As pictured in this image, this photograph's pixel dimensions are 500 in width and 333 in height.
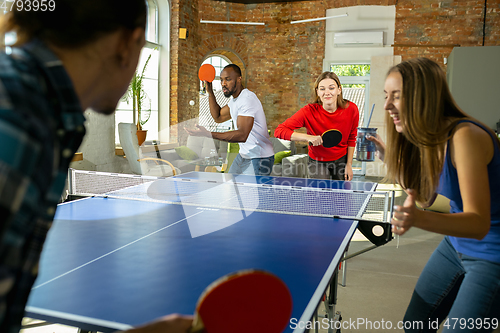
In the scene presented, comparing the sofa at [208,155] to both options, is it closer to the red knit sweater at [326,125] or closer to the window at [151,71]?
the window at [151,71]

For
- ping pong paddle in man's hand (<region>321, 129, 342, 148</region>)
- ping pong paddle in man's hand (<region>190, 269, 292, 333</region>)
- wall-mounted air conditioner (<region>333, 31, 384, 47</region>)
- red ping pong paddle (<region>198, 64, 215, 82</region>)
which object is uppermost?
wall-mounted air conditioner (<region>333, 31, 384, 47</region>)

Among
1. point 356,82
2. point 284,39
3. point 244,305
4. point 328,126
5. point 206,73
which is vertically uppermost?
point 284,39

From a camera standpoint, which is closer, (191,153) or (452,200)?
(452,200)

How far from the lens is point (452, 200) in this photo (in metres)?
1.43

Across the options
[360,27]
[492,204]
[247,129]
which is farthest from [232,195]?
[360,27]

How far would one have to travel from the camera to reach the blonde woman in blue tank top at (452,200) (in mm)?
1143

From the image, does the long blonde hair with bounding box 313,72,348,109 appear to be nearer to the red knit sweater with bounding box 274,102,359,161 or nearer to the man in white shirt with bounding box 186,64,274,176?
the red knit sweater with bounding box 274,102,359,161

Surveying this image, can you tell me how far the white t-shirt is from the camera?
11.4ft

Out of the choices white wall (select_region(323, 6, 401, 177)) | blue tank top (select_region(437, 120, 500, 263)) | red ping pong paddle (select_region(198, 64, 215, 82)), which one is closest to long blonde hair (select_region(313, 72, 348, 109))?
red ping pong paddle (select_region(198, 64, 215, 82))

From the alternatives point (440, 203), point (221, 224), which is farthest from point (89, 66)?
point (440, 203)

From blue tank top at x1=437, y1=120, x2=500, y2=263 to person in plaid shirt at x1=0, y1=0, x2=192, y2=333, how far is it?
116 cm

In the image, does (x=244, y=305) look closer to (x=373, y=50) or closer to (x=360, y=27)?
(x=373, y=50)

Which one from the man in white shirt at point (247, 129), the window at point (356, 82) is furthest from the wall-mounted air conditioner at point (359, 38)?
the man in white shirt at point (247, 129)

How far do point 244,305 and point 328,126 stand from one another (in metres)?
2.97
